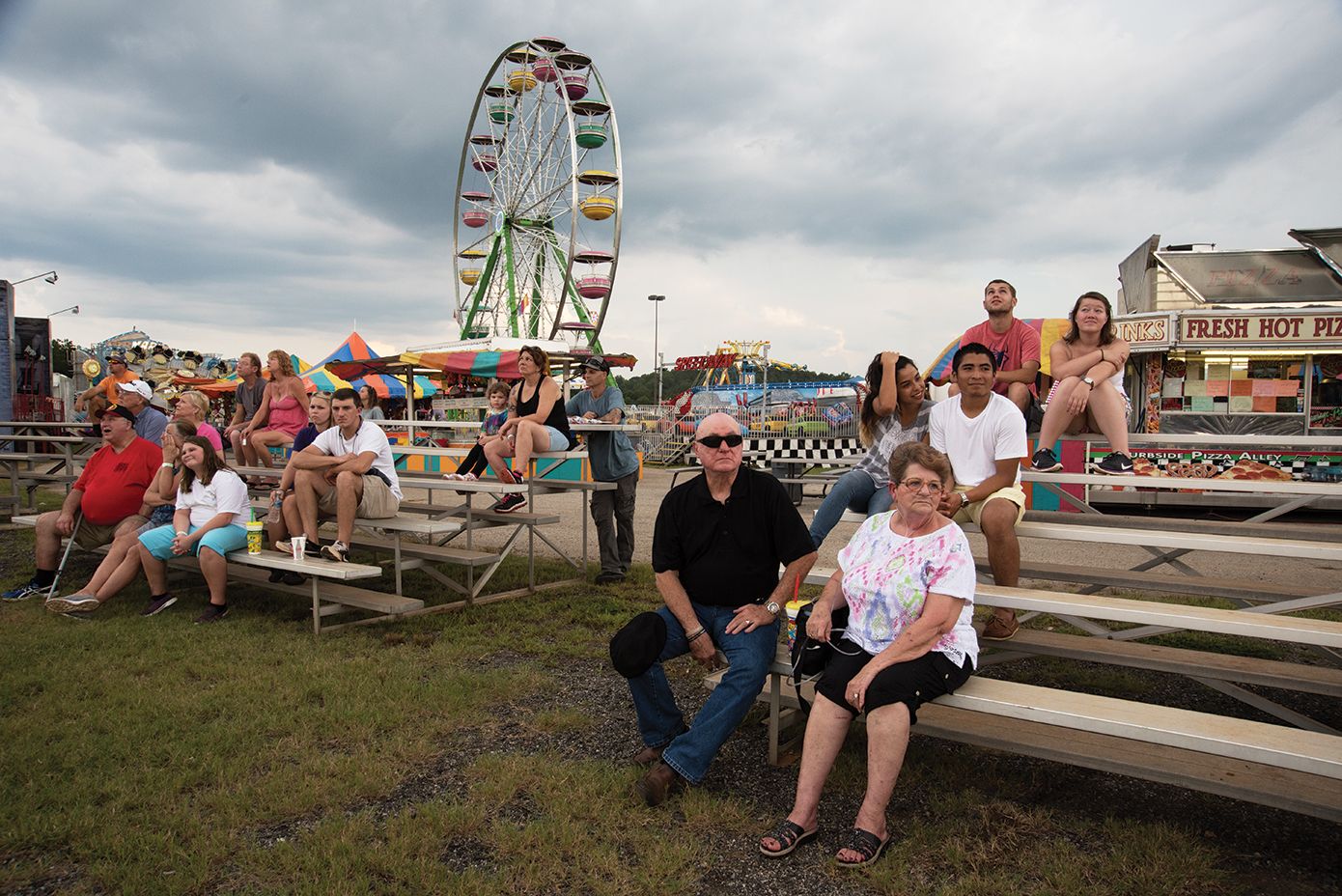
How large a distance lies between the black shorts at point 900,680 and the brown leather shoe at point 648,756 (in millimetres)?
821

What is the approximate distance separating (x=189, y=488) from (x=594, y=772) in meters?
4.15

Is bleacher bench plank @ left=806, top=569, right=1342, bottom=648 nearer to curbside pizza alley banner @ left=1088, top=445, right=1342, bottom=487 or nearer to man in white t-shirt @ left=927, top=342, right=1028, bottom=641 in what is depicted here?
man in white t-shirt @ left=927, top=342, right=1028, bottom=641

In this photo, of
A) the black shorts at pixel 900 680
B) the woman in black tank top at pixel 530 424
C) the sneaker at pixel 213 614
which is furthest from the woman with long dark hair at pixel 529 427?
the black shorts at pixel 900 680

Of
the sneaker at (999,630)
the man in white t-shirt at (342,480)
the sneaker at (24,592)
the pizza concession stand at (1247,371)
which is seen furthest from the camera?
the pizza concession stand at (1247,371)

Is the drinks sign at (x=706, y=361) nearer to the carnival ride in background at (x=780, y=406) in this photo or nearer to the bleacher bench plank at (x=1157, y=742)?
the carnival ride in background at (x=780, y=406)

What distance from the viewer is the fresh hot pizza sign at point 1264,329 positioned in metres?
10.2

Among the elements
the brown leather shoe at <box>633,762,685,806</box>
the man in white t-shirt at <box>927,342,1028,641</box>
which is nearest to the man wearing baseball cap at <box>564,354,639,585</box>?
the man in white t-shirt at <box>927,342,1028,641</box>

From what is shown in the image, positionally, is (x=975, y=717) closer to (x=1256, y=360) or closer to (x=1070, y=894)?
(x=1070, y=894)

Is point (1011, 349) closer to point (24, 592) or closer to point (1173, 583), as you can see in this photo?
point (1173, 583)

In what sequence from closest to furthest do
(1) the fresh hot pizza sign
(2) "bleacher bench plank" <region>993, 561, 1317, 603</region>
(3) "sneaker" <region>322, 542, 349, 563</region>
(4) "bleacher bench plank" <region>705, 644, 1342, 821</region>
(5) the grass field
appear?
(4) "bleacher bench plank" <region>705, 644, 1342, 821</region> → (5) the grass field → (2) "bleacher bench plank" <region>993, 561, 1317, 603</region> → (3) "sneaker" <region>322, 542, 349, 563</region> → (1) the fresh hot pizza sign

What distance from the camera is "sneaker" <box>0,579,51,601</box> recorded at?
620 centimetres

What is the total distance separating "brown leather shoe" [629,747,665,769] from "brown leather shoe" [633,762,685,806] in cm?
25

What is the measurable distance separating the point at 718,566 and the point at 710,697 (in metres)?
0.53

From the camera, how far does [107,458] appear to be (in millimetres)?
6320
